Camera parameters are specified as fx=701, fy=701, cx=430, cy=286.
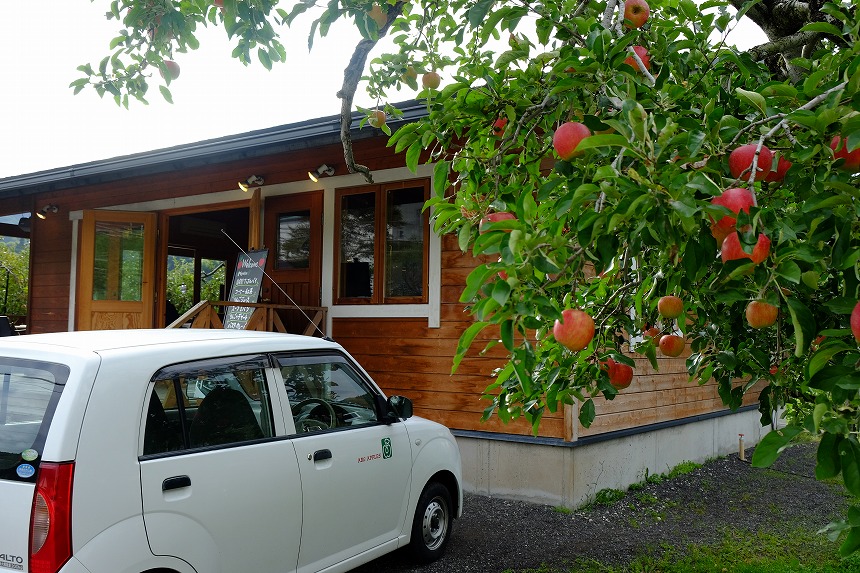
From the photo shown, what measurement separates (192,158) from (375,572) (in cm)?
549

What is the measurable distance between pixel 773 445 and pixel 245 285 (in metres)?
7.54

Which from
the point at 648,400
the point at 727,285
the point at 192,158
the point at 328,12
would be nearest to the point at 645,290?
the point at 727,285

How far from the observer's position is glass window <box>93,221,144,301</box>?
32.3 feet

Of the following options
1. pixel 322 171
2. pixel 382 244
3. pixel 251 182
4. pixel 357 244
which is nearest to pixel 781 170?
pixel 382 244

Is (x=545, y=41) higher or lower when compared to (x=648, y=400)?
higher

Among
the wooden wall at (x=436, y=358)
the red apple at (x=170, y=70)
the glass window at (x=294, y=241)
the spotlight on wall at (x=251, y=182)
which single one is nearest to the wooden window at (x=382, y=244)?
the wooden wall at (x=436, y=358)

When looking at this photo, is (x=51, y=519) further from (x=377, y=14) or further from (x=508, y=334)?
(x=377, y=14)

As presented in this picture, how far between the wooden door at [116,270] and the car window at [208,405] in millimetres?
6852

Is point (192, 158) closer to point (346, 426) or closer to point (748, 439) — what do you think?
point (346, 426)

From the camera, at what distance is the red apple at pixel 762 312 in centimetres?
182

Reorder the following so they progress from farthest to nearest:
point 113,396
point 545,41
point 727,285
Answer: point 113,396 < point 545,41 < point 727,285

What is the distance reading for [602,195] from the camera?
1.71 m

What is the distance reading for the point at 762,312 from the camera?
1.83 m

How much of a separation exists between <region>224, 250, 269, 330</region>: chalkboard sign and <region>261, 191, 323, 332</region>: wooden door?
11.5 inches
